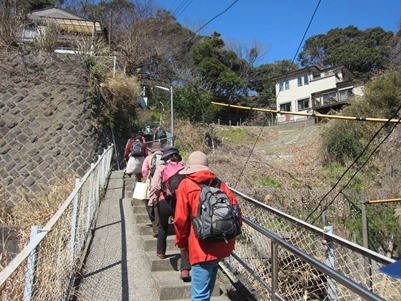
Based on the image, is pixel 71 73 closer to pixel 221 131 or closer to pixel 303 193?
pixel 303 193

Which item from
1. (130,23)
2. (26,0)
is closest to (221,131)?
(130,23)

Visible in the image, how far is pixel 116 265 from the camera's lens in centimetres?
467

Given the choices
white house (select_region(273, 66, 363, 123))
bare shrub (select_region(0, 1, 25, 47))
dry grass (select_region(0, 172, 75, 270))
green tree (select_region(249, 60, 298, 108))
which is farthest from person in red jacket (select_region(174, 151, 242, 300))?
green tree (select_region(249, 60, 298, 108))

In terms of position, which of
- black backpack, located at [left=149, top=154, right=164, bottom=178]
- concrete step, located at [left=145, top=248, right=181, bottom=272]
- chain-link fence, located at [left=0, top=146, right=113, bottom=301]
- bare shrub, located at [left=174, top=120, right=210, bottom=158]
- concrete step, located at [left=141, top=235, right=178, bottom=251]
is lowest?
concrete step, located at [left=145, top=248, right=181, bottom=272]

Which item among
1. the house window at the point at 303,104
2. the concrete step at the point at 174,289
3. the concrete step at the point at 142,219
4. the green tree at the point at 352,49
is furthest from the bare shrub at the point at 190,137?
the green tree at the point at 352,49

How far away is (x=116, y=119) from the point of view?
48.1ft

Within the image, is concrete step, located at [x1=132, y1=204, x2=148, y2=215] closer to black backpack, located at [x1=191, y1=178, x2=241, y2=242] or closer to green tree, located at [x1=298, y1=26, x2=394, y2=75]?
black backpack, located at [x1=191, y1=178, x2=241, y2=242]

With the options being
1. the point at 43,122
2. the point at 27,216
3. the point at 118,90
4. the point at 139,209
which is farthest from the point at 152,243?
the point at 118,90

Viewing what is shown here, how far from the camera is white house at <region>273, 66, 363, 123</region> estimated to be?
122ft

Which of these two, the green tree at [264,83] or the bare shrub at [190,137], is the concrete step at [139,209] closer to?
the bare shrub at [190,137]

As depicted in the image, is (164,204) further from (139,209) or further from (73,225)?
(139,209)

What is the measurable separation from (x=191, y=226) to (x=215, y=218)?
298mm

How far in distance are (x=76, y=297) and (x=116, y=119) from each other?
11.4 metres

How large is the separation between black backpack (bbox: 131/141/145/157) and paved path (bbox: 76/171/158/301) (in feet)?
5.04
